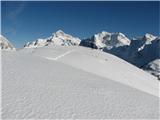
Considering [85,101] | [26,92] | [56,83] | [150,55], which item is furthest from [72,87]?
[150,55]

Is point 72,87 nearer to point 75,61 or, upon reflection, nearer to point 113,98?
point 113,98

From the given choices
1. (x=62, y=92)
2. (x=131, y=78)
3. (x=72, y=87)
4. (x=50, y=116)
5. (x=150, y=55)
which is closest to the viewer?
(x=50, y=116)

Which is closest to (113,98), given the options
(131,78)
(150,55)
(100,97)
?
(100,97)

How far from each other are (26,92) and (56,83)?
1555 millimetres

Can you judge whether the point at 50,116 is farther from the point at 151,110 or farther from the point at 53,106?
the point at 151,110

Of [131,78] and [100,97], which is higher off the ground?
[131,78]

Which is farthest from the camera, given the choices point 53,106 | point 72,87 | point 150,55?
point 150,55

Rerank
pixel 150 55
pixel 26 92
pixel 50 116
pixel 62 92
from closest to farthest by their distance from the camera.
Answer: pixel 50 116, pixel 26 92, pixel 62 92, pixel 150 55

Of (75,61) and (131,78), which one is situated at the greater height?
(75,61)

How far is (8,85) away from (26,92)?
0.65 m

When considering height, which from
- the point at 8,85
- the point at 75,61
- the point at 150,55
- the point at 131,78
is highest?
the point at 150,55

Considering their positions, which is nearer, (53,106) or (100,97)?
(53,106)

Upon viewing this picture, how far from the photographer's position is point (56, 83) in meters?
7.25

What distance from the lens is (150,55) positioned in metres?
197
